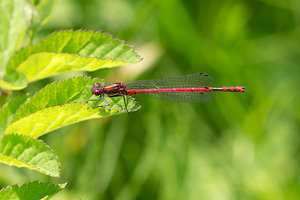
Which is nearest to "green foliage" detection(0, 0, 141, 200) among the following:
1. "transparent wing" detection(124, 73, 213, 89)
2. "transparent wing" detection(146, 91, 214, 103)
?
"transparent wing" detection(124, 73, 213, 89)

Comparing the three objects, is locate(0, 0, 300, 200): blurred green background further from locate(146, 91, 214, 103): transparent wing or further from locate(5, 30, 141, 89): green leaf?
locate(5, 30, 141, 89): green leaf

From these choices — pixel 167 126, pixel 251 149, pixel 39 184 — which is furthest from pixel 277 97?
pixel 39 184

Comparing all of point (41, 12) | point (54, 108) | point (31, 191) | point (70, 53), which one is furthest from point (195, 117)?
point (31, 191)

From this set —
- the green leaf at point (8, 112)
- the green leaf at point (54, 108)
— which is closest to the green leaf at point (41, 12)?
the green leaf at point (8, 112)

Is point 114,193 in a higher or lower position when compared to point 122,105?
lower

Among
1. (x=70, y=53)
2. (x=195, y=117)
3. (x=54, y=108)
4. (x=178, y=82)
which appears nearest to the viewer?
(x=54, y=108)

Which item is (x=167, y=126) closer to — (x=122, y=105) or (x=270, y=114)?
(x=270, y=114)

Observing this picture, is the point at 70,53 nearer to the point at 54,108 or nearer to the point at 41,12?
the point at 54,108
